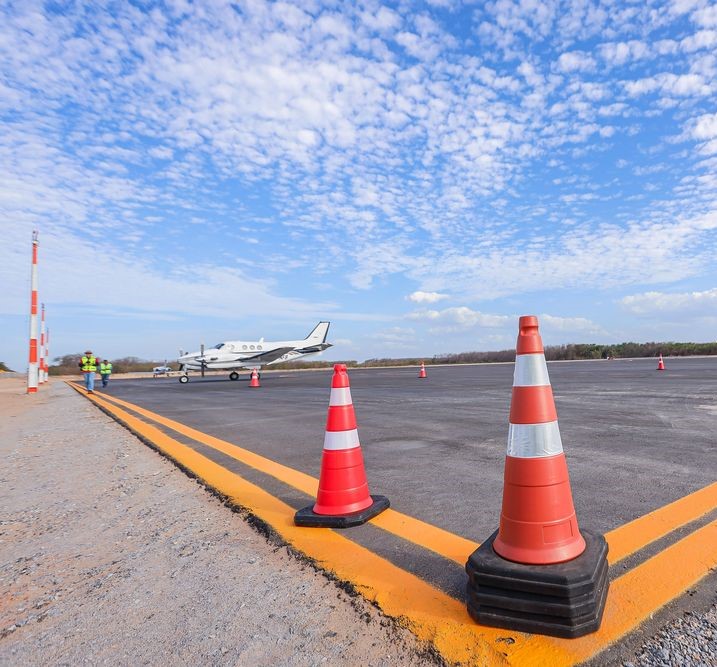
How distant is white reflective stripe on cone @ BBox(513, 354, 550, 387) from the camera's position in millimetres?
2008

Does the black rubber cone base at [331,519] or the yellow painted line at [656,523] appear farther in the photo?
the black rubber cone base at [331,519]

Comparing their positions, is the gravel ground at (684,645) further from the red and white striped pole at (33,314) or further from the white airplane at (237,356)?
the white airplane at (237,356)

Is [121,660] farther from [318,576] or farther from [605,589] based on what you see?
[605,589]

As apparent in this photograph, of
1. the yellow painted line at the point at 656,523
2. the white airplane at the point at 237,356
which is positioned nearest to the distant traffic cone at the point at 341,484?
the yellow painted line at the point at 656,523

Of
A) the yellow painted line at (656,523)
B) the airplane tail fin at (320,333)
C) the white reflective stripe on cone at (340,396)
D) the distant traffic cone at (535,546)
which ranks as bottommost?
the yellow painted line at (656,523)

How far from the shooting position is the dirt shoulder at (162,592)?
1.61 m

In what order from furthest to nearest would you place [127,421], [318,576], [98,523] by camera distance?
1. [127,421]
2. [98,523]
3. [318,576]

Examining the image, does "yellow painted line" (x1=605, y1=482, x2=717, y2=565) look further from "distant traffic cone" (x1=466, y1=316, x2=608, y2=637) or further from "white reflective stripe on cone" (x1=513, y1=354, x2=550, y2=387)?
"white reflective stripe on cone" (x1=513, y1=354, x2=550, y2=387)

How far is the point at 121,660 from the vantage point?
5.20 feet

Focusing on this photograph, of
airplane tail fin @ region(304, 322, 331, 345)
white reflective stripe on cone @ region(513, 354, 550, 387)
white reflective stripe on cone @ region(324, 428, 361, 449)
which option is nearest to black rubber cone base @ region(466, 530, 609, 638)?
white reflective stripe on cone @ region(513, 354, 550, 387)

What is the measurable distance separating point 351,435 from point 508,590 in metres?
1.46

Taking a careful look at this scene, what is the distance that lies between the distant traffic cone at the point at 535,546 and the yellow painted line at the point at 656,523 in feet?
1.35

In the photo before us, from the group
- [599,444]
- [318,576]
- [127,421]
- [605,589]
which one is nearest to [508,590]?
[605,589]

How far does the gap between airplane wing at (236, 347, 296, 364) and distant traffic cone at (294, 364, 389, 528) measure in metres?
27.7
